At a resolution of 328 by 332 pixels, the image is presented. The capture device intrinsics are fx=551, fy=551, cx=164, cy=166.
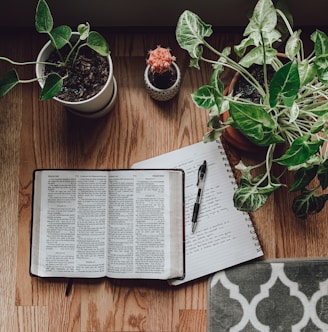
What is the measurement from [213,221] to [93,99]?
36 centimetres

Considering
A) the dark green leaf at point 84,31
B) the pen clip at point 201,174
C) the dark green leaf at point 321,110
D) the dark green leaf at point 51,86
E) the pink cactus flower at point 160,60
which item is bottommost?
the pen clip at point 201,174

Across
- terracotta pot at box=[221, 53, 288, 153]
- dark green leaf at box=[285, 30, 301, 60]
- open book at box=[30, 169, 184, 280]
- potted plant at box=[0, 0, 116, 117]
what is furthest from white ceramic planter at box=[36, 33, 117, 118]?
dark green leaf at box=[285, 30, 301, 60]

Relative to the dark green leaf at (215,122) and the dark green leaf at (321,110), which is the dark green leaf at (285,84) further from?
the dark green leaf at (215,122)

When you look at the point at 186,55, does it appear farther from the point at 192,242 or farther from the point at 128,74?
the point at 192,242

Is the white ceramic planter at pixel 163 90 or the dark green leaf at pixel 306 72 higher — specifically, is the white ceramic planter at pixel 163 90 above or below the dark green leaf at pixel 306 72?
above

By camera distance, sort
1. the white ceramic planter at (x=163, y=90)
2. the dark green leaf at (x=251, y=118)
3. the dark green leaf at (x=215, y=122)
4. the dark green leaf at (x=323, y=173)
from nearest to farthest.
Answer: the dark green leaf at (x=251, y=118)
the dark green leaf at (x=323, y=173)
the dark green leaf at (x=215, y=122)
the white ceramic planter at (x=163, y=90)

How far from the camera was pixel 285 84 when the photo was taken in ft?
2.74

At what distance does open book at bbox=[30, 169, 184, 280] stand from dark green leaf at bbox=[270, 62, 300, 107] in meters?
0.39

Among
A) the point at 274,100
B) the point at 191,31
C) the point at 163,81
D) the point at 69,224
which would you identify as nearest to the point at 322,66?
the point at 274,100

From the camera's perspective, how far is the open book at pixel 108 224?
118cm

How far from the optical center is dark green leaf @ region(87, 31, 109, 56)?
1.00 meters

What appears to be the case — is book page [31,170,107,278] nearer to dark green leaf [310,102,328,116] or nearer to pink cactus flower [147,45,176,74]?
pink cactus flower [147,45,176,74]

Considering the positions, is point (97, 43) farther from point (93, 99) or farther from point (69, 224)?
point (69, 224)

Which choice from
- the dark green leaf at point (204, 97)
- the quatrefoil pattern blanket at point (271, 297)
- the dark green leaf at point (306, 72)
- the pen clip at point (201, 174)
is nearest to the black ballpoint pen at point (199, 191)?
the pen clip at point (201, 174)
